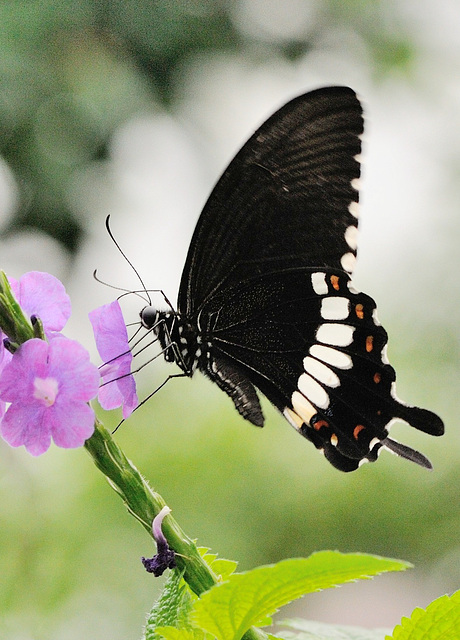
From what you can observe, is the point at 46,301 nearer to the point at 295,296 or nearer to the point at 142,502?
the point at 142,502

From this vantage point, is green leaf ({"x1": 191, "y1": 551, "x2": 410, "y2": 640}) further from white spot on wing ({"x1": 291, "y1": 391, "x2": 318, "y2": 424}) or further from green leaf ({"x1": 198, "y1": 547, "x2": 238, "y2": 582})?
white spot on wing ({"x1": 291, "y1": 391, "x2": 318, "y2": 424})

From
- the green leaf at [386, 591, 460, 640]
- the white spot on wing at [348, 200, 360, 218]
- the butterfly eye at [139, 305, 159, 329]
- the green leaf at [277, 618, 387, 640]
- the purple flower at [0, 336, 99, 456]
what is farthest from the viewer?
the white spot on wing at [348, 200, 360, 218]

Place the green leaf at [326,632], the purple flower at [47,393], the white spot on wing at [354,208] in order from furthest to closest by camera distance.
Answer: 1. the white spot on wing at [354,208]
2. the green leaf at [326,632]
3. the purple flower at [47,393]

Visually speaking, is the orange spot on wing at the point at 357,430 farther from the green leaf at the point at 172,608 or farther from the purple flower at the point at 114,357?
the green leaf at the point at 172,608

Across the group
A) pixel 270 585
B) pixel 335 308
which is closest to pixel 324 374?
pixel 335 308

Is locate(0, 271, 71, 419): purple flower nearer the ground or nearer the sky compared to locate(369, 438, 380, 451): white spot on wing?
nearer the sky

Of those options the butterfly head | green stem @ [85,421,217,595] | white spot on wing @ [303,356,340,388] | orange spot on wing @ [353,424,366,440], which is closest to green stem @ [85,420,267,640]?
green stem @ [85,421,217,595]

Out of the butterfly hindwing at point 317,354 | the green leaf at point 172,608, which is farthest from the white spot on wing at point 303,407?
the green leaf at point 172,608
